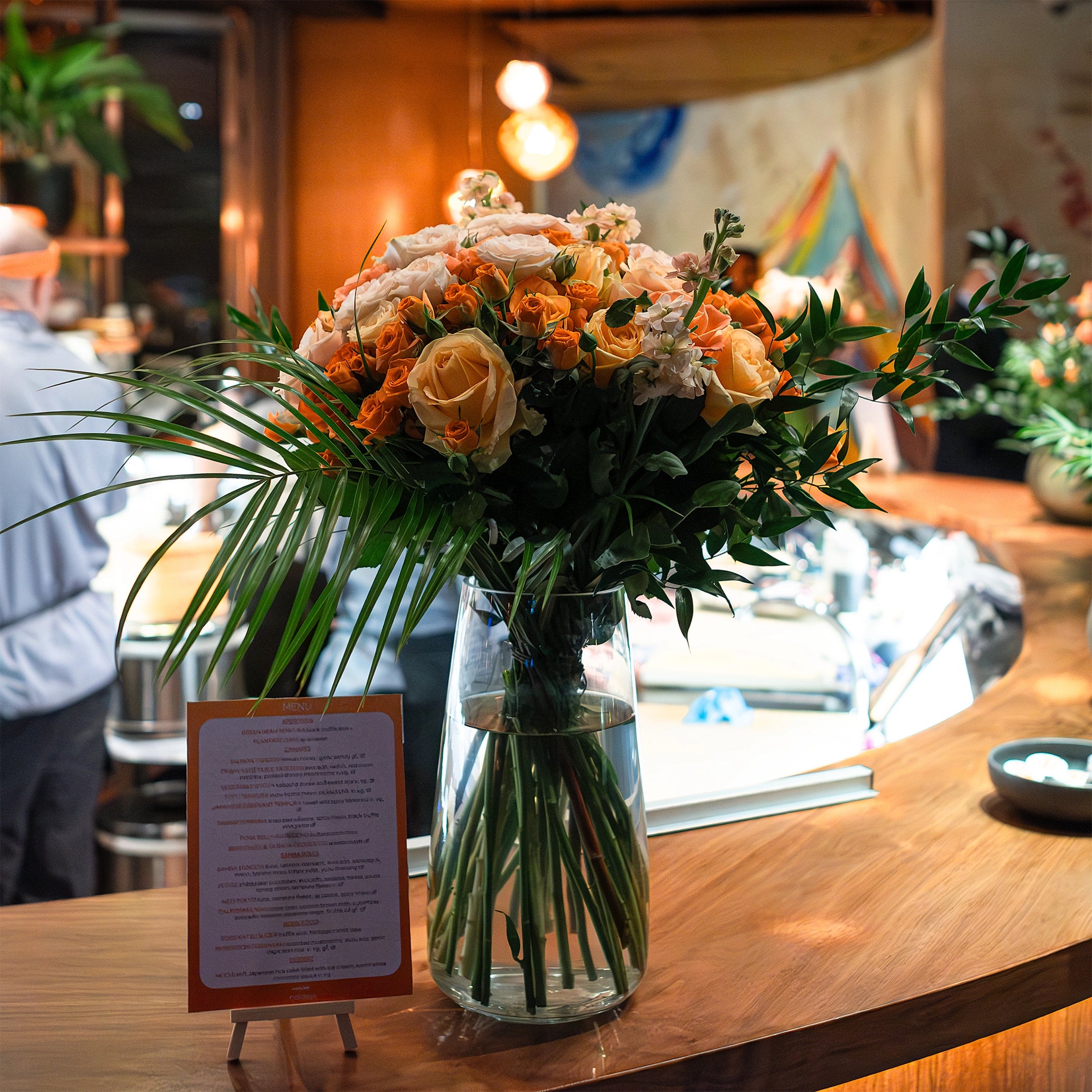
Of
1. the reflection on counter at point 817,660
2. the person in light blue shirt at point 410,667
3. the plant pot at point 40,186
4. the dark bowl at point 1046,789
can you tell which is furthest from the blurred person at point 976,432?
the dark bowl at point 1046,789

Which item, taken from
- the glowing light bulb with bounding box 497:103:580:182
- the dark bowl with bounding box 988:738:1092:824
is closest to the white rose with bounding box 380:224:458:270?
the dark bowl with bounding box 988:738:1092:824

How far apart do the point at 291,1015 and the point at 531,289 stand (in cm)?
53

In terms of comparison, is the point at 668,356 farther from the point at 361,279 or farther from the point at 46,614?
the point at 46,614

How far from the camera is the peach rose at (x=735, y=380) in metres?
0.76

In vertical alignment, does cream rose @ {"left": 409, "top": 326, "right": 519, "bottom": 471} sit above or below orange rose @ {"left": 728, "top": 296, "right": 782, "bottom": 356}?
below

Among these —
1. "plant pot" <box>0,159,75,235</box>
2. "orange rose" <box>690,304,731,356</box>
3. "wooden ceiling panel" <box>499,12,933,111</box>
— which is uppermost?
"wooden ceiling panel" <box>499,12,933,111</box>

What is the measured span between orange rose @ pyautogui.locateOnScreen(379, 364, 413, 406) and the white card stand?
429 mm

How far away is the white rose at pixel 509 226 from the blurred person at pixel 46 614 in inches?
71.5

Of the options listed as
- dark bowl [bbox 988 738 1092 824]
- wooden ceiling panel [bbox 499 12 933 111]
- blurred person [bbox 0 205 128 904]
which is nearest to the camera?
dark bowl [bbox 988 738 1092 824]

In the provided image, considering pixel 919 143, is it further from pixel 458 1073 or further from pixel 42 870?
pixel 458 1073

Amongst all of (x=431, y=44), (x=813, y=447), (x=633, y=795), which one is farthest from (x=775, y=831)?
(x=431, y=44)

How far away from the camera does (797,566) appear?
103 inches

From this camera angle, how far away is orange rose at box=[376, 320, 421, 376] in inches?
29.9

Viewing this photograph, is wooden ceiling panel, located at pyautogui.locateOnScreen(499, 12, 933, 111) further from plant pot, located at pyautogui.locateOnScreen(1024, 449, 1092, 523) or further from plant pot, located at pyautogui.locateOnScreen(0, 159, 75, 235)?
plant pot, located at pyautogui.locateOnScreen(0, 159, 75, 235)
